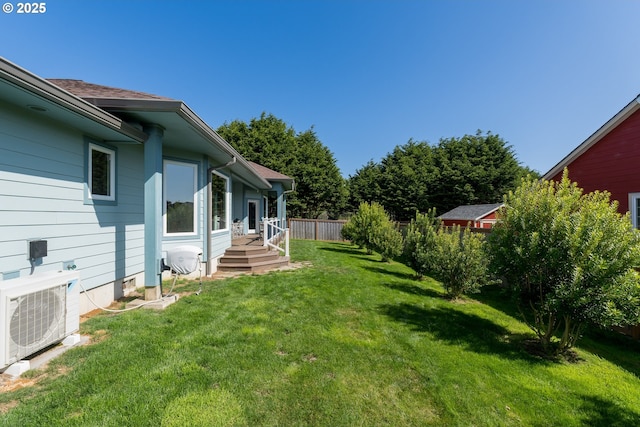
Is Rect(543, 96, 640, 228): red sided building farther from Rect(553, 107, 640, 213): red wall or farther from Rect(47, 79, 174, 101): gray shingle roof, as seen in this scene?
Rect(47, 79, 174, 101): gray shingle roof

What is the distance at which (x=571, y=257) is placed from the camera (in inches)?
129

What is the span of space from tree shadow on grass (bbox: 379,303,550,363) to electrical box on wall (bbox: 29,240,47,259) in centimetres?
509

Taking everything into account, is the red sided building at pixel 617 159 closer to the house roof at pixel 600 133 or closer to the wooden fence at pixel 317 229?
the house roof at pixel 600 133

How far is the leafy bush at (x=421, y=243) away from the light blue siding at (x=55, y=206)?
6920 mm

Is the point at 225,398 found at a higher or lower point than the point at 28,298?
lower

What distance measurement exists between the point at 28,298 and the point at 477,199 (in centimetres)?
3083

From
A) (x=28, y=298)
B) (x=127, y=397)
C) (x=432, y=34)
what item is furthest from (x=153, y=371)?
(x=432, y=34)

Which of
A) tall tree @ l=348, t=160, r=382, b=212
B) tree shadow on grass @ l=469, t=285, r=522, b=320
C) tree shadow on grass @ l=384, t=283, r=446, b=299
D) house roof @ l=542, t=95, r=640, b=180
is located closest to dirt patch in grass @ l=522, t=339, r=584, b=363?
tree shadow on grass @ l=469, t=285, r=522, b=320

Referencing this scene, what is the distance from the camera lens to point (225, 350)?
121 inches

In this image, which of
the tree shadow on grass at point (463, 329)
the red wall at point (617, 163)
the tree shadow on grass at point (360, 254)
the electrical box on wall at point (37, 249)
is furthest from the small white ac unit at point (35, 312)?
the red wall at point (617, 163)

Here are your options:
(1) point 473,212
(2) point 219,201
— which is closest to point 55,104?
(2) point 219,201

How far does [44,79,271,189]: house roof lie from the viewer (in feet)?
13.2

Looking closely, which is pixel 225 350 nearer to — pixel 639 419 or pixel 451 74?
pixel 639 419

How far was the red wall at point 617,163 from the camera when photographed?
759 centimetres
